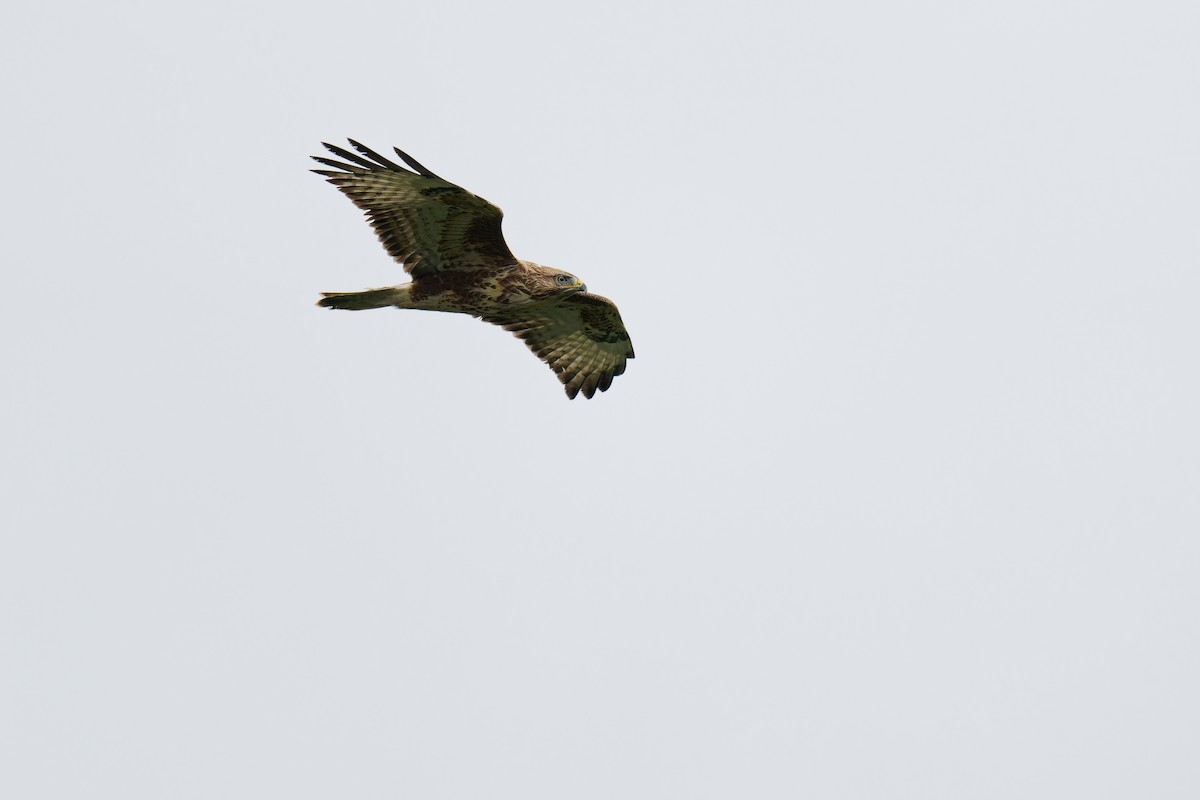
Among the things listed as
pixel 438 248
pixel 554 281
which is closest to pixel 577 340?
pixel 554 281

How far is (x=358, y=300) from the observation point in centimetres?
1436

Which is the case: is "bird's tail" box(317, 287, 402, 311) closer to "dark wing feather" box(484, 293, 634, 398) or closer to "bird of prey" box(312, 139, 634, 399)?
"bird of prey" box(312, 139, 634, 399)

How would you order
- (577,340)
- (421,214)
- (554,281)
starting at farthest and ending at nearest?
1. (577,340)
2. (554,281)
3. (421,214)

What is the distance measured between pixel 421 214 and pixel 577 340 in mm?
2866

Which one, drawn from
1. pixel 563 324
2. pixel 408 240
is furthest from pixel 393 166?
pixel 563 324

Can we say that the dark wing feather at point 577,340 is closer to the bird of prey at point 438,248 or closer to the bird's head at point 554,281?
the bird of prey at point 438,248

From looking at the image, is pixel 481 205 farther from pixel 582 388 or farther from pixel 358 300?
pixel 582 388

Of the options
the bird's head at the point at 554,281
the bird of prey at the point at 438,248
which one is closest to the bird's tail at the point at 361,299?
the bird of prey at the point at 438,248

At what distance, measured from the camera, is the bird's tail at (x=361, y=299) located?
1423 cm

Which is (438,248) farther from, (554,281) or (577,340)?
(577,340)

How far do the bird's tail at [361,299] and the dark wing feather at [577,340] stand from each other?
1.69 m

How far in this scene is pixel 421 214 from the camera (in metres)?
14.2

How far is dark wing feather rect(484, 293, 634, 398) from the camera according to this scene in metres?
16.1

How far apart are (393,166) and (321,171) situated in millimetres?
788
